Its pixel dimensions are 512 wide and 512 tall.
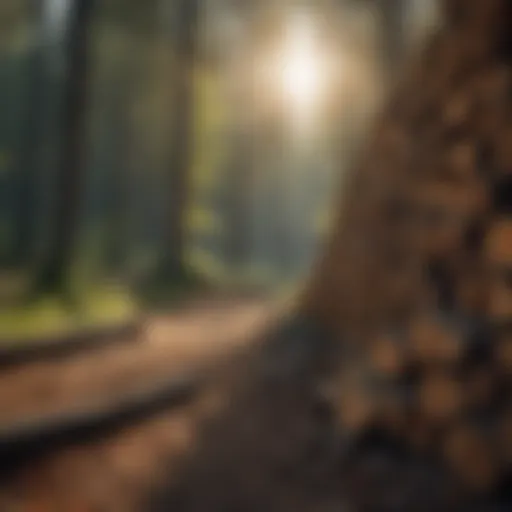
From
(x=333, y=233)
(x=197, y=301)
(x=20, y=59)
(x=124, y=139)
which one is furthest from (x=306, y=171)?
(x=333, y=233)

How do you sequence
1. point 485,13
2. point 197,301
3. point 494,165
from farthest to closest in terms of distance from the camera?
point 197,301 < point 485,13 < point 494,165

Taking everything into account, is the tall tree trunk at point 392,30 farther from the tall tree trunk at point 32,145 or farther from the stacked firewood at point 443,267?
the tall tree trunk at point 32,145

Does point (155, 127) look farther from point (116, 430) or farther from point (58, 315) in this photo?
point (116, 430)

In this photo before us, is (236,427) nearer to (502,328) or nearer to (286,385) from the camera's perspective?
(286,385)

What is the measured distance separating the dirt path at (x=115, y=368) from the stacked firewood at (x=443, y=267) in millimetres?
2328

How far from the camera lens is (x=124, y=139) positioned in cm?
2045

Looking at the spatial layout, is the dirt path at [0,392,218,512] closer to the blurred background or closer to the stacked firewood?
the stacked firewood

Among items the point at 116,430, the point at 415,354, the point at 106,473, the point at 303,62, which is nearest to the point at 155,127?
the point at 303,62

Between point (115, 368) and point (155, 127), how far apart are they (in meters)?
13.4

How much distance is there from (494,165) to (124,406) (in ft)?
12.6

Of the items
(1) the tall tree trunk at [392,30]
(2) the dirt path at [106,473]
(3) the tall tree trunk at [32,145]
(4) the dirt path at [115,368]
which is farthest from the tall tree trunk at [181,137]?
(2) the dirt path at [106,473]

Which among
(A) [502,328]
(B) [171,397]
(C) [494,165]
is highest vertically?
(C) [494,165]

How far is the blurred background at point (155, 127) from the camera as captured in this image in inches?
441

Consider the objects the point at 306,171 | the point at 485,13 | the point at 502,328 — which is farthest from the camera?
the point at 306,171
